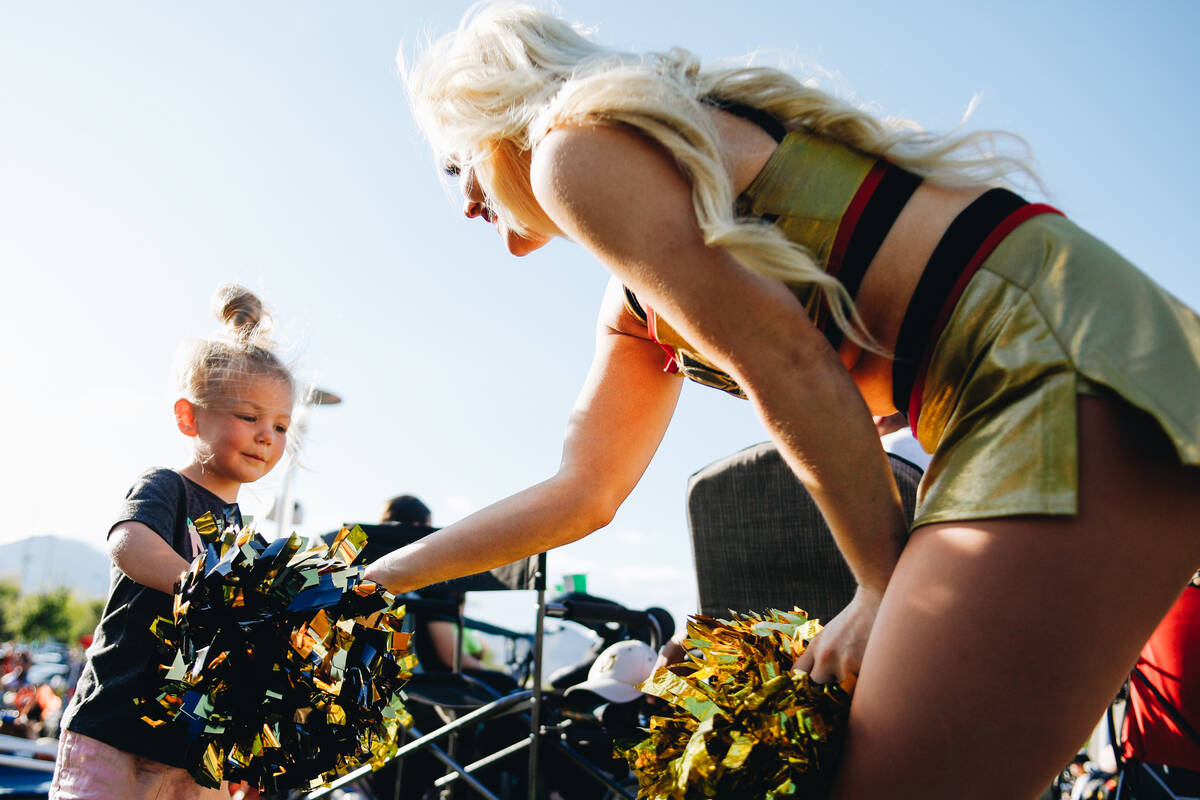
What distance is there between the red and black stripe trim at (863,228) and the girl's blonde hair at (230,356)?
2.25 metres

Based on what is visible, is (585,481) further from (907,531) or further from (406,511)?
(406,511)

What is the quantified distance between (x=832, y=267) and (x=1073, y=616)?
1.71 ft

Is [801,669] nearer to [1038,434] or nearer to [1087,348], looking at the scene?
[1038,434]

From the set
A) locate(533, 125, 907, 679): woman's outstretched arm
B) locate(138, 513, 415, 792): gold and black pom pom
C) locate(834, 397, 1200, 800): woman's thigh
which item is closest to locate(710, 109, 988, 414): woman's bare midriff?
locate(533, 125, 907, 679): woman's outstretched arm

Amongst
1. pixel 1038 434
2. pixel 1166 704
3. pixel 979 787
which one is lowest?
pixel 1166 704

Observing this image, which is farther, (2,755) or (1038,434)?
(2,755)

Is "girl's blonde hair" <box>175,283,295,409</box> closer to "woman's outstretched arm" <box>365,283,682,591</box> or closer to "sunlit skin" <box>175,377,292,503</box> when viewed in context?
"sunlit skin" <box>175,377,292,503</box>

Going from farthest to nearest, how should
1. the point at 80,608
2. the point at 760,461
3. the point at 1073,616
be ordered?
the point at 80,608
the point at 760,461
the point at 1073,616

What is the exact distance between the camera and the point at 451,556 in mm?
1710

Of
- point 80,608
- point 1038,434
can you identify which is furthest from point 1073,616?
point 80,608

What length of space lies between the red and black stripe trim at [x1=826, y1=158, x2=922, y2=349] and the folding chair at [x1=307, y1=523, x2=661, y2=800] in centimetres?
252

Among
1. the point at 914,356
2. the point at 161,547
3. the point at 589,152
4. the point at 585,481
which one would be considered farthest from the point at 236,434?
the point at 914,356

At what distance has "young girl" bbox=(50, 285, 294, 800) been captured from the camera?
226cm

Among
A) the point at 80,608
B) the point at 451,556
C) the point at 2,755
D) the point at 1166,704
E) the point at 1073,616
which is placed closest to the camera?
the point at 1073,616
